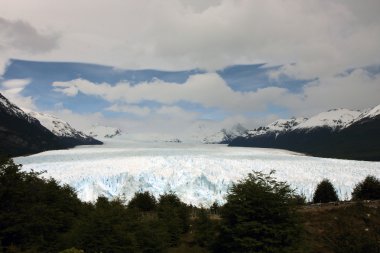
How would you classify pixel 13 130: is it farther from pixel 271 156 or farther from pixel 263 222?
pixel 263 222

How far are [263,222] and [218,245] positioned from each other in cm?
267

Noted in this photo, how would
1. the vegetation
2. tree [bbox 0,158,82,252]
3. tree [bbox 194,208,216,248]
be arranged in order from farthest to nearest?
tree [bbox 194,208,216,248] < the vegetation < tree [bbox 0,158,82,252]

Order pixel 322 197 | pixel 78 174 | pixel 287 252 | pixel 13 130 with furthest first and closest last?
pixel 13 130 → pixel 78 174 → pixel 322 197 → pixel 287 252

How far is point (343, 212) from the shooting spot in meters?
41.7

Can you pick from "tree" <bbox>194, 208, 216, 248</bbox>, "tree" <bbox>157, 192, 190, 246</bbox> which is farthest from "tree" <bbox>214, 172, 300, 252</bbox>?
"tree" <bbox>157, 192, 190, 246</bbox>

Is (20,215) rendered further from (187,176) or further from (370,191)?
(187,176)

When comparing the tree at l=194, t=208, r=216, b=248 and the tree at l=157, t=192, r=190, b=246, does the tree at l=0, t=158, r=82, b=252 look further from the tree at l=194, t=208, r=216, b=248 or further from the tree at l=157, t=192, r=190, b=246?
the tree at l=157, t=192, r=190, b=246

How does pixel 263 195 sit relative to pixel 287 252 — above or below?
above

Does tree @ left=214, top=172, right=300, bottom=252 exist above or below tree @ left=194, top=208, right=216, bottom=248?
above

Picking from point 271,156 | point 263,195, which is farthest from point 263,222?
point 271,156

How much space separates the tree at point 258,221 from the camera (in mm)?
18406

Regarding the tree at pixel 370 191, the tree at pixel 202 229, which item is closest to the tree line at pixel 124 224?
the tree at pixel 202 229

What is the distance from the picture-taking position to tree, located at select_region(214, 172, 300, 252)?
18.4m

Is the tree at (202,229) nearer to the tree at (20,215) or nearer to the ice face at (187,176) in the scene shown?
the tree at (20,215)
